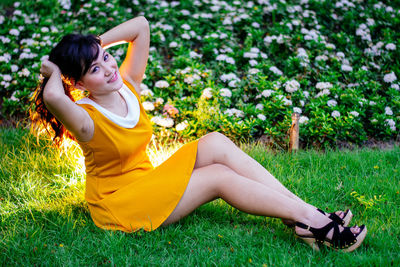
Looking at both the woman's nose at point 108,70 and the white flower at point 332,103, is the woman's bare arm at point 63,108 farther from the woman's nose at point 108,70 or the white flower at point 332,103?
the white flower at point 332,103

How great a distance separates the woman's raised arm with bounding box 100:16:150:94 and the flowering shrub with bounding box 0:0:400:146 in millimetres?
1086

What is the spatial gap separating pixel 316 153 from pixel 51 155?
2177 millimetres

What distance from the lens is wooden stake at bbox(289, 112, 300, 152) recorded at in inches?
133

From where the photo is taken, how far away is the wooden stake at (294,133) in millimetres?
3385

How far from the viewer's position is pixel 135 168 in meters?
2.35

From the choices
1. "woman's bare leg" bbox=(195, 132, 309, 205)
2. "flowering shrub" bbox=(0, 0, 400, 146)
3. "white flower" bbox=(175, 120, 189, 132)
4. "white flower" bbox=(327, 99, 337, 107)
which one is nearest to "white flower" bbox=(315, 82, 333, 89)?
"flowering shrub" bbox=(0, 0, 400, 146)

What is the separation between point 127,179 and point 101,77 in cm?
58

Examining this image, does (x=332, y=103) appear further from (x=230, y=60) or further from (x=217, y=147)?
(x=217, y=147)

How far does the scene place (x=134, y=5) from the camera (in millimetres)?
5434

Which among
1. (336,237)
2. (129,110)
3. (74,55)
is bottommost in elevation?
(336,237)

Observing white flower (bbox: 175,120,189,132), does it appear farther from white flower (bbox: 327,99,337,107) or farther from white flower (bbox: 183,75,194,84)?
white flower (bbox: 327,99,337,107)

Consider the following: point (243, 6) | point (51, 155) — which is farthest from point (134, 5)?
point (51, 155)

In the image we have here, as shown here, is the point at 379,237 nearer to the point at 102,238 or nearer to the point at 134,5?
the point at 102,238

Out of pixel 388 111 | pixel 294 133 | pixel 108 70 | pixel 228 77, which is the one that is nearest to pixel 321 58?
pixel 388 111
